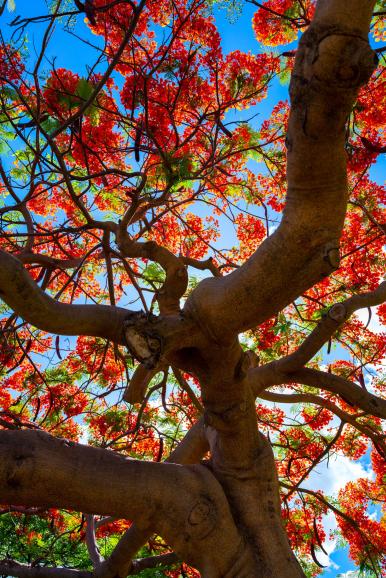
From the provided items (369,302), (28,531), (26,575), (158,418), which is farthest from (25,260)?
(28,531)

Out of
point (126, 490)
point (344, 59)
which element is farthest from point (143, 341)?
point (344, 59)

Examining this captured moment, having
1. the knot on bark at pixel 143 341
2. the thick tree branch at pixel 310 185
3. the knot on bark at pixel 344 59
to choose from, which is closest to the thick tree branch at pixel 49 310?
the knot on bark at pixel 143 341

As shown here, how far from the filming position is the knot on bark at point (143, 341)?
1795 mm

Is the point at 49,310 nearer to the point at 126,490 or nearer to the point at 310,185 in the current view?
the point at 126,490

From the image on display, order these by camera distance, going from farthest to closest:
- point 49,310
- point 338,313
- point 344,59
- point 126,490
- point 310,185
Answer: point 338,313 → point 126,490 → point 49,310 → point 310,185 → point 344,59

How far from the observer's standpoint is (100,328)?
1881 mm

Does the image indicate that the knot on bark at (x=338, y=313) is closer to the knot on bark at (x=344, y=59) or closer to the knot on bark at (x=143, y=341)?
the knot on bark at (x=143, y=341)

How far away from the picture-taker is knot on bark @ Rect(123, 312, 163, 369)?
5.89 feet

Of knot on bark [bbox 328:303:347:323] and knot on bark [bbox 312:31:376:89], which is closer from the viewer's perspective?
knot on bark [bbox 312:31:376:89]

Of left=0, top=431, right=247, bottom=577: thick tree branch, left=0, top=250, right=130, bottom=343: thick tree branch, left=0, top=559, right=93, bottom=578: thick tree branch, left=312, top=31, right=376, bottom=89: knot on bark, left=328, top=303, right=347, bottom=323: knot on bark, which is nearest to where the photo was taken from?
left=312, top=31, right=376, bottom=89: knot on bark

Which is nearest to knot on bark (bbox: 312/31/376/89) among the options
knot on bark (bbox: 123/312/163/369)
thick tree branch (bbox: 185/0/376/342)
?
thick tree branch (bbox: 185/0/376/342)

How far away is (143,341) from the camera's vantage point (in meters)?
1.80

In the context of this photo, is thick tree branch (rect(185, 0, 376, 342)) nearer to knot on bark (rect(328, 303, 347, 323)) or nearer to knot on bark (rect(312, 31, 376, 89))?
knot on bark (rect(312, 31, 376, 89))

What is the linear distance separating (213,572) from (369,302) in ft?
5.63
